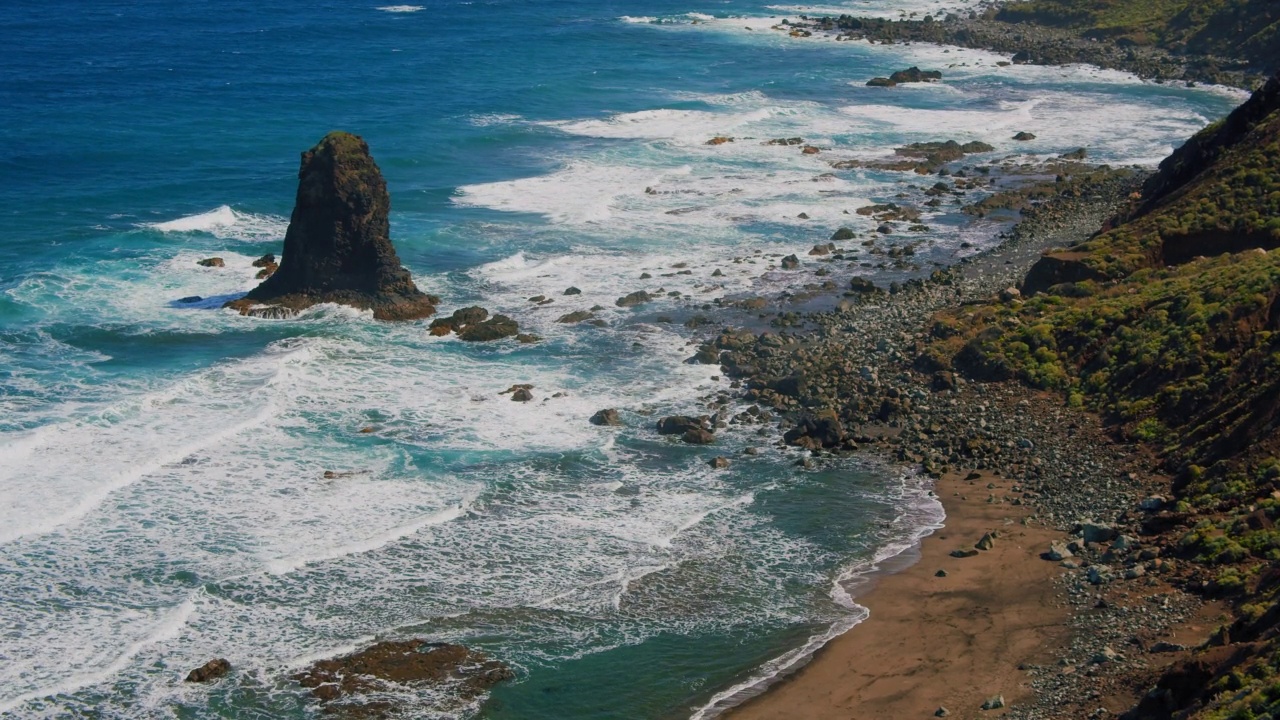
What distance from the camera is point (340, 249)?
50406 millimetres

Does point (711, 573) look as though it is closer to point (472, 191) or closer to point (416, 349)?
point (416, 349)

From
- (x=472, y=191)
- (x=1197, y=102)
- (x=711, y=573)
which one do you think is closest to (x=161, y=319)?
(x=472, y=191)

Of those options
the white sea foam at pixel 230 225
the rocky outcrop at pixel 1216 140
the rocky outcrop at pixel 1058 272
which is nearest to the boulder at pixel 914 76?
the rocky outcrop at pixel 1216 140

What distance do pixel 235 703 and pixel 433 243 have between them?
1421 inches

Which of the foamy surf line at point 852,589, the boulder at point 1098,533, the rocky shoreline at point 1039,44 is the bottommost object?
the foamy surf line at point 852,589

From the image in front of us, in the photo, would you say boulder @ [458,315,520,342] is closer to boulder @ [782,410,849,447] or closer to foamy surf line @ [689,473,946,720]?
boulder @ [782,410,849,447]

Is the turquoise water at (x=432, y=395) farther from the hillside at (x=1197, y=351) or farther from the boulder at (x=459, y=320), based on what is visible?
the hillside at (x=1197, y=351)

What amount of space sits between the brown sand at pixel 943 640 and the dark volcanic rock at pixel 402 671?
5577 millimetres

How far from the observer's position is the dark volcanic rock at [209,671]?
27.5 meters

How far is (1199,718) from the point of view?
20.4m

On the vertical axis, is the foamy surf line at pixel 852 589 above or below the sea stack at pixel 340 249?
below

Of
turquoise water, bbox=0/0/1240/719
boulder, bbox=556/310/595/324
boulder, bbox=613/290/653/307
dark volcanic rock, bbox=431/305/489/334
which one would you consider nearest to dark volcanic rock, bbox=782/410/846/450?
turquoise water, bbox=0/0/1240/719

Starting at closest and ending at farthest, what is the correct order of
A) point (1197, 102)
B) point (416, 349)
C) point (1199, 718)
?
point (1199, 718), point (416, 349), point (1197, 102)

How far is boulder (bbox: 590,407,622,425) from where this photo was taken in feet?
134
